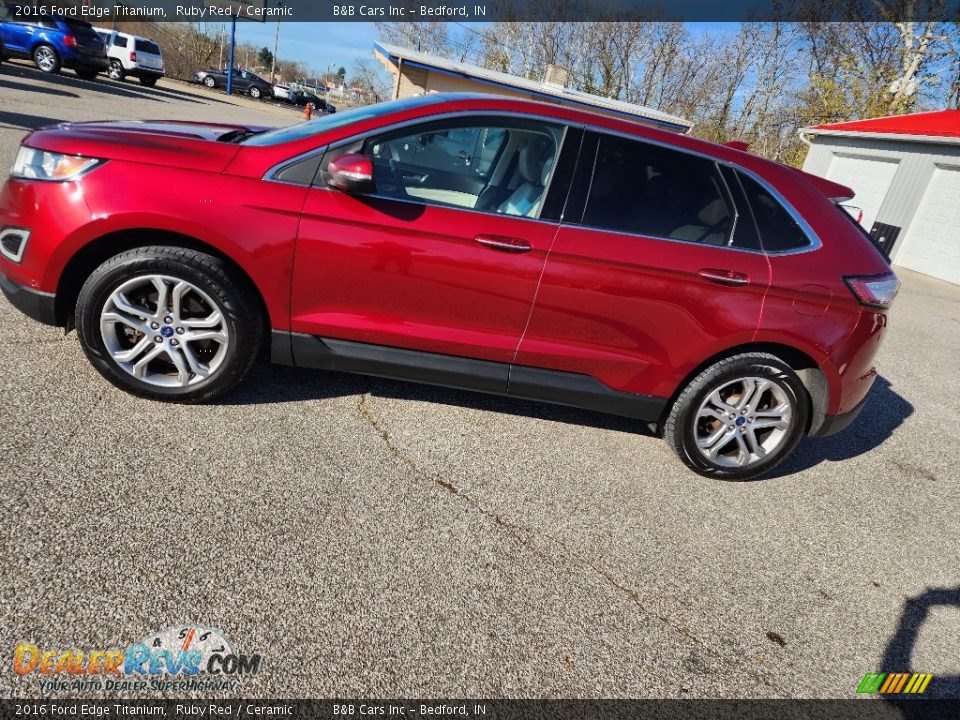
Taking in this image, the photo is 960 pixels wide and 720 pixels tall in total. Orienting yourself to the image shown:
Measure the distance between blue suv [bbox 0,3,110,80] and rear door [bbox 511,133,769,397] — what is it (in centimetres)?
2462

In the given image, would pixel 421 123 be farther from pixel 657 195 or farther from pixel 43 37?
pixel 43 37

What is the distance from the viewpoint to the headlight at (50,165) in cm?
285

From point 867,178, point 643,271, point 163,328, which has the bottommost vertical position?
point 163,328

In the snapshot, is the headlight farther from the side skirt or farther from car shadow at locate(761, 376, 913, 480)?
car shadow at locate(761, 376, 913, 480)

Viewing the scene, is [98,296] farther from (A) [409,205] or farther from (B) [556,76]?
(B) [556,76]

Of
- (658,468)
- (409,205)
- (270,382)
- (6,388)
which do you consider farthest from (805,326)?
(6,388)

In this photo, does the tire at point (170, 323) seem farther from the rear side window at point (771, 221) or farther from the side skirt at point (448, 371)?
the rear side window at point (771, 221)

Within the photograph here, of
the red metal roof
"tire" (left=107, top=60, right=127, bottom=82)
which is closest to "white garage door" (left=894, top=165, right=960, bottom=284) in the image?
the red metal roof

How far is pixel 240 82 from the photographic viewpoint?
40219 mm

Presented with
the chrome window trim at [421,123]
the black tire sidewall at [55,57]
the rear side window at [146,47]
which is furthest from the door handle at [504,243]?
the rear side window at [146,47]

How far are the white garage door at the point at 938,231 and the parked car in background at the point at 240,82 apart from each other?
38.8 meters

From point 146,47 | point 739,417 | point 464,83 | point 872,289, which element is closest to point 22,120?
point 739,417

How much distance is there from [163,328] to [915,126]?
729 inches

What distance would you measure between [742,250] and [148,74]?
30321 millimetres
